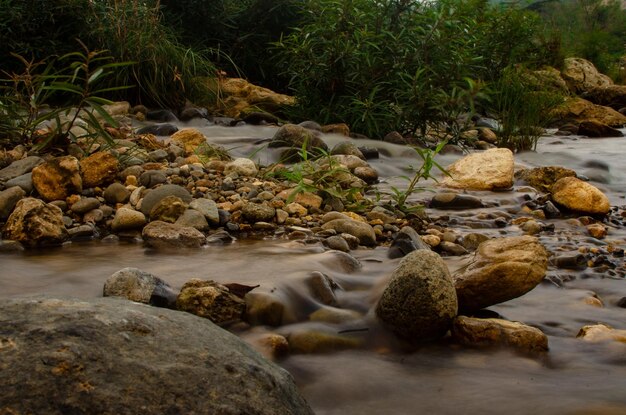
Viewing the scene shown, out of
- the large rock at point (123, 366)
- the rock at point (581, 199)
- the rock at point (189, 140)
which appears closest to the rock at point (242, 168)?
the rock at point (189, 140)

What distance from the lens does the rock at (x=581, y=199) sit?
4395 mm

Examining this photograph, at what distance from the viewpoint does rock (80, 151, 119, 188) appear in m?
4.03

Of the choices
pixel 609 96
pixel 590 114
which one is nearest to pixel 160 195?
pixel 590 114

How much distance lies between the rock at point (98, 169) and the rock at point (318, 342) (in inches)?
85.4

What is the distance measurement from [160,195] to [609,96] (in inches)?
478

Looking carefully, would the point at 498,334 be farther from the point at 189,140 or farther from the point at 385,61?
the point at 385,61

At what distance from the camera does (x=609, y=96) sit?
536 inches

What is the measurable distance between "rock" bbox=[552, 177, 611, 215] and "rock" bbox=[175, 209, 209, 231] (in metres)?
2.39

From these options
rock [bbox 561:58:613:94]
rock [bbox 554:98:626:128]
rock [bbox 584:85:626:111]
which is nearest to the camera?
rock [bbox 554:98:626:128]

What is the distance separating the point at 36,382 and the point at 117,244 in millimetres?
2321

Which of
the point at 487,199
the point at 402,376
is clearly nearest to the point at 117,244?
the point at 402,376

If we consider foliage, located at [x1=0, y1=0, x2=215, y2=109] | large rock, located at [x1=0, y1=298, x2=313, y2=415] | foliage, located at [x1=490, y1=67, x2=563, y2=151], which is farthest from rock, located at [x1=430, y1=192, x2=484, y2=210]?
foliage, located at [x1=0, y1=0, x2=215, y2=109]

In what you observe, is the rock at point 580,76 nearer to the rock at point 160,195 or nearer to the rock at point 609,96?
the rock at point 609,96

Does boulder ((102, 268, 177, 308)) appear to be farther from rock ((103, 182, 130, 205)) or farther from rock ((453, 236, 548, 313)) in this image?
rock ((103, 182, 130, 205))
